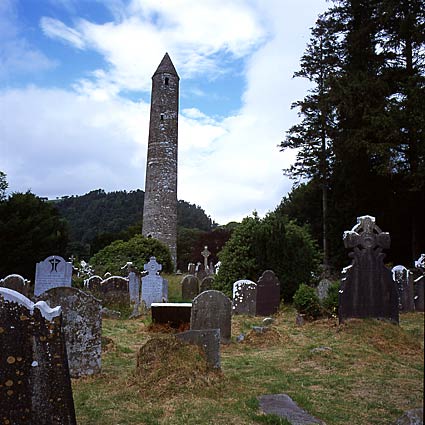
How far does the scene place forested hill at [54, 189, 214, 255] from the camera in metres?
63.2

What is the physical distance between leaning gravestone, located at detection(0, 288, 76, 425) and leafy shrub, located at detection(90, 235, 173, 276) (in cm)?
1946

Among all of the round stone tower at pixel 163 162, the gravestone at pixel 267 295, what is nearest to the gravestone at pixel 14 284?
the gravestone at pixel 267 295

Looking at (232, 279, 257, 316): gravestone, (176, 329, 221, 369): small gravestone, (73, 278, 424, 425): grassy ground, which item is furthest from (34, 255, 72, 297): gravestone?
(176, 329, 221, 369): small gravestone

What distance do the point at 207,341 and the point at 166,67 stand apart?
1071 inches

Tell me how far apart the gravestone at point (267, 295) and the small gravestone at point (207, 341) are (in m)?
7.07

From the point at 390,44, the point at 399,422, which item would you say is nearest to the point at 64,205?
the point at 390,44

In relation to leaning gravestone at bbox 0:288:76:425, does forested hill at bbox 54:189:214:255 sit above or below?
above

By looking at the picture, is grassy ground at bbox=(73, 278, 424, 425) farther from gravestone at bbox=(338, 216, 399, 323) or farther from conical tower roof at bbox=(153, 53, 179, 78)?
conical tower roof at bbox=(153, 53, 179, 78)

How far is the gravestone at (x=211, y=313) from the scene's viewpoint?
854 cm

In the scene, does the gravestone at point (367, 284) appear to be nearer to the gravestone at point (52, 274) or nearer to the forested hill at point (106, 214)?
the gravestone at point (52, 274)

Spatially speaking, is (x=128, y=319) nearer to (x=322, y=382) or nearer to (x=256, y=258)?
(x=256, y=258)

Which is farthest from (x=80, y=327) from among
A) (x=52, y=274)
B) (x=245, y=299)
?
(x=245, y=299)

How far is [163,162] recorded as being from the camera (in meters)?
29.1

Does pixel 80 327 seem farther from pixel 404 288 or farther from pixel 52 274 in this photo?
pixel 404 288
